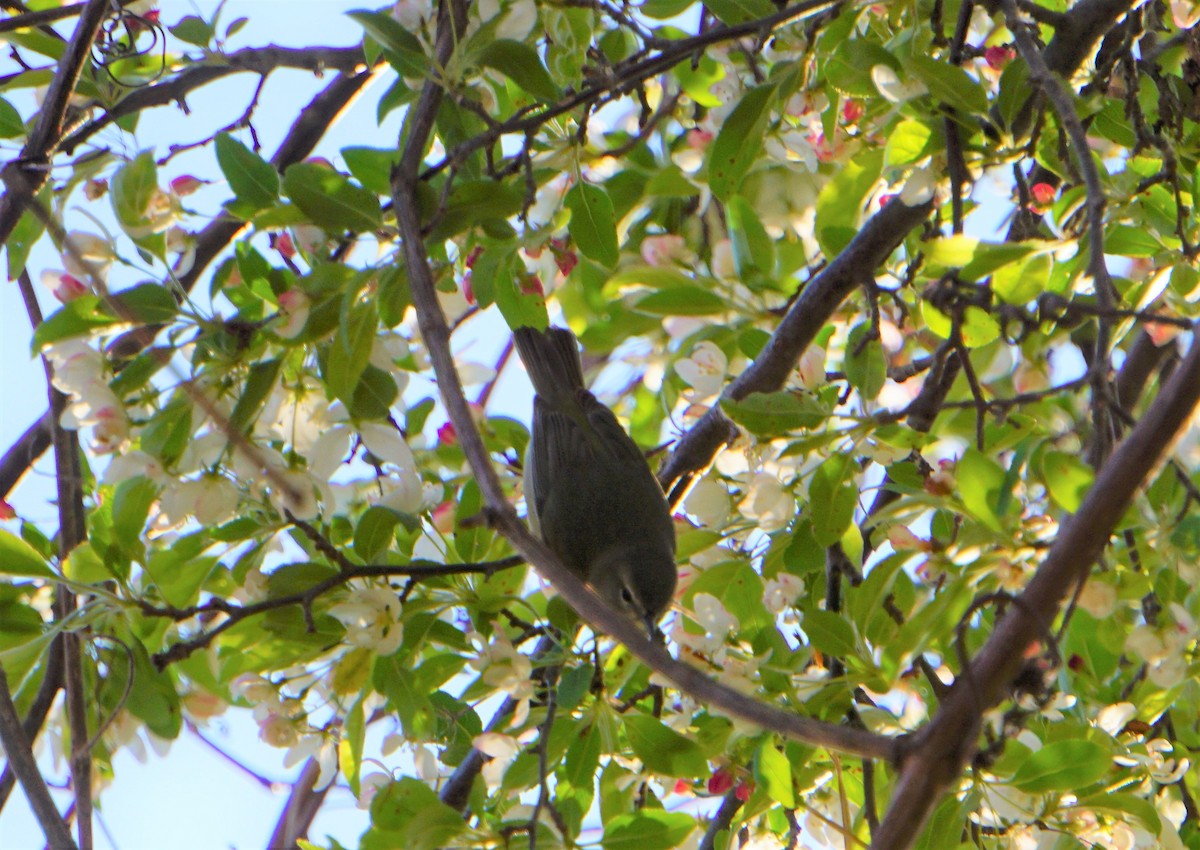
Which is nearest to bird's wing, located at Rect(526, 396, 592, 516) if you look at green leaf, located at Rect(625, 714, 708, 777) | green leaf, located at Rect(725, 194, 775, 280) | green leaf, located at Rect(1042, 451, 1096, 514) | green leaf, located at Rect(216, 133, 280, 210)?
green leaf, located at Rect(725, 194, 775, 280)

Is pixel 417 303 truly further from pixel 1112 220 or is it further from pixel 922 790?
pixel 1112 220

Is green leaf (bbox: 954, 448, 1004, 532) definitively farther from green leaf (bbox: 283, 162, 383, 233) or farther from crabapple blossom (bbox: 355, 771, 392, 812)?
crabapple blossom (bbox: 355, 771, 392, 812)

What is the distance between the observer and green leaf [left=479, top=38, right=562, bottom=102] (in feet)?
6.40

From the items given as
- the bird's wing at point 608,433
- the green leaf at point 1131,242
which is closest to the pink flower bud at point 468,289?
the bird's wing at point 608,433

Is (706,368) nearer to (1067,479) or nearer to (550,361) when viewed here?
(1067,479)

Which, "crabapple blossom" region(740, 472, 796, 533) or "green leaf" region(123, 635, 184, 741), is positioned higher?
"crabapple blossom" region(740, 472, 796, 533)

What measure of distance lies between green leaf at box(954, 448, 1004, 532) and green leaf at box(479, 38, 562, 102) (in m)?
0.93

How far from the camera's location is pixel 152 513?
228 centimetres

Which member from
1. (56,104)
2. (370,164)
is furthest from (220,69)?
(370,164)

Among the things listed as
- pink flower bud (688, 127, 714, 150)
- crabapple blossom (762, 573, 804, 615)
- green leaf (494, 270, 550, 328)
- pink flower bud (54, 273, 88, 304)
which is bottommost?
pink flower bud (54, 273, 88, 304)

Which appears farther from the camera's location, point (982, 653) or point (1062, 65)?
point (1062, 65)

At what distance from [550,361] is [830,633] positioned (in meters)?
1.98

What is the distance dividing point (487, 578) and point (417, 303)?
725 millimetres

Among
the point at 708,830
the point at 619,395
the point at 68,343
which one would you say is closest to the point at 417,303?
the point at 68,343
